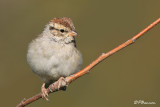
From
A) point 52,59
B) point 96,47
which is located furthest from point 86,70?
point 96,47

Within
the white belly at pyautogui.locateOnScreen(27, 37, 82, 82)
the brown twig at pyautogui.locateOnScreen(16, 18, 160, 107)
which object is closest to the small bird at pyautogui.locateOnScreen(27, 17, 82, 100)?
the white belly at pyautogui.locateOnScreen(27, 37, 82, 82)

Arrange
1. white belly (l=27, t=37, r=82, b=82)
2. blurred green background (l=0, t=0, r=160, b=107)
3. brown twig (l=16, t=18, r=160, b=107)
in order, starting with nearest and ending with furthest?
brown twig (l=16, t=18, r=160, b=107), white belly (l=27, t=37, r=82, b=82), blurred green background (l=0, t=0, r=160, b=107)

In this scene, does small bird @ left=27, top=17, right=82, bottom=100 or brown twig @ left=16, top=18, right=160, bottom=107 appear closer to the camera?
brown twig @ left=16, top=18, right=160, bottom=107

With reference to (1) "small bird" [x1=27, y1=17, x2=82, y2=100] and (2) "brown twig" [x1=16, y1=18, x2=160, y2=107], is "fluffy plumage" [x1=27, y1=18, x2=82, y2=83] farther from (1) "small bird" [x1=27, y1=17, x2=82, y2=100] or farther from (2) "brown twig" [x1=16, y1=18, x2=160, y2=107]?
(2) "brown twig" [x1=16, y1=18, x2=160, y2=107]

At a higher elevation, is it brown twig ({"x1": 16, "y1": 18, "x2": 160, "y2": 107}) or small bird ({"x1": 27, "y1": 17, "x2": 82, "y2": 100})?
small bird ({"x1": 27, "y1": 17, "x2": 82, "y2": 100})

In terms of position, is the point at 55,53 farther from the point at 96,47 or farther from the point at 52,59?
the point at 96,47

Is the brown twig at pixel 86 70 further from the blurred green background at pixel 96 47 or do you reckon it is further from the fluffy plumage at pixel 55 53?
the blurred green background at pixel 96 47

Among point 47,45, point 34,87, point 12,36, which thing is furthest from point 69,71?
point 12,36

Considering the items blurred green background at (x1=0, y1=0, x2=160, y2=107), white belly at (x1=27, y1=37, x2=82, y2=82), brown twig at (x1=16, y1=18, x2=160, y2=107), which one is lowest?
brown twig at (x1=16, y1=18, x2=160, y2=107)
